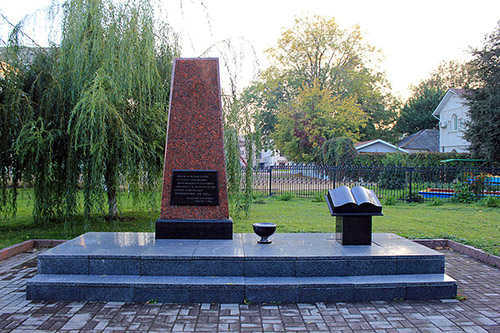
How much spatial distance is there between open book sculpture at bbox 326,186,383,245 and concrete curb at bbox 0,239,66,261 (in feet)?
17.3

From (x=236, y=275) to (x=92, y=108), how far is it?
145 inches

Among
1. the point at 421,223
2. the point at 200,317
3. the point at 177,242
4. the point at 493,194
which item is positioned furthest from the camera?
the point at 493,194

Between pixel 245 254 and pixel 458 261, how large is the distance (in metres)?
3.94

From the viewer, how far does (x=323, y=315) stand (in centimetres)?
398

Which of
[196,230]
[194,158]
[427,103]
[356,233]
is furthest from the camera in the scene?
[427,103]

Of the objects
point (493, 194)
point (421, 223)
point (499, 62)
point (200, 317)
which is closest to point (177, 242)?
point (200, 317)

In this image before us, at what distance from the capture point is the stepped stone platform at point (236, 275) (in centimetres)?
429

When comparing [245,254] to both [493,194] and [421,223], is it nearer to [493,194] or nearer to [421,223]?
[421,223]

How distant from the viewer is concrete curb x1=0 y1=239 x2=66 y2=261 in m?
6.18

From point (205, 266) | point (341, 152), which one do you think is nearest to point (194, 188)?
point (205, 266)

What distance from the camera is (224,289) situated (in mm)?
4293

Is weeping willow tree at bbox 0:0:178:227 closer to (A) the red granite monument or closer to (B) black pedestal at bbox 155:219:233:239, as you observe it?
(A) the red granite monument

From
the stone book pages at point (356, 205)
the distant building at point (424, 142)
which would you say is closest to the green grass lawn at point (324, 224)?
the stone book pages at point (356, 205)

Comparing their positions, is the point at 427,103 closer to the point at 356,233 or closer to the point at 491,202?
the point at 491,202
